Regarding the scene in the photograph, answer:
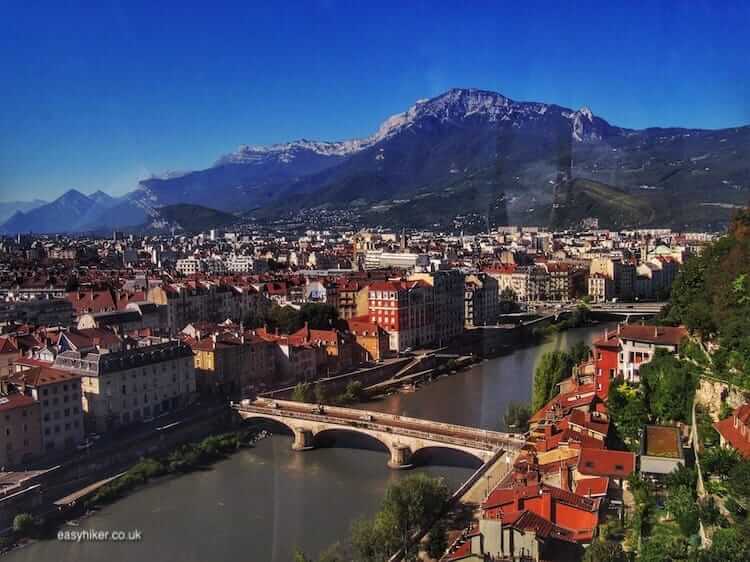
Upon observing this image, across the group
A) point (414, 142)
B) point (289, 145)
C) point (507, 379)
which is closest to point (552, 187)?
point (507, 379)

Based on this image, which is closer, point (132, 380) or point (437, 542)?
point (437, 542)

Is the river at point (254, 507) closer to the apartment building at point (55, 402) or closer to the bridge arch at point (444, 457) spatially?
the bridge arch at point (444, 457)

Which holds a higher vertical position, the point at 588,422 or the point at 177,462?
the point at 588,422

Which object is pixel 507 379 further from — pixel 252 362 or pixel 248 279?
pixel 248 279

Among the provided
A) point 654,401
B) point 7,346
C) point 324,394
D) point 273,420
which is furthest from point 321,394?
point 654,401

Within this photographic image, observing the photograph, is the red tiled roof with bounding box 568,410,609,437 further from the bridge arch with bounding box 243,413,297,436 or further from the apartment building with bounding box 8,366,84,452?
the apartment building with bounding box 8,366,84,452

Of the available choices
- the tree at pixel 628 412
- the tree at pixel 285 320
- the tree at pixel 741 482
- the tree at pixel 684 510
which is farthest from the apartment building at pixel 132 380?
the tree at pixel 741 482

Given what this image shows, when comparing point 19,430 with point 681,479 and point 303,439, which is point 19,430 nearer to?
point 303,439
